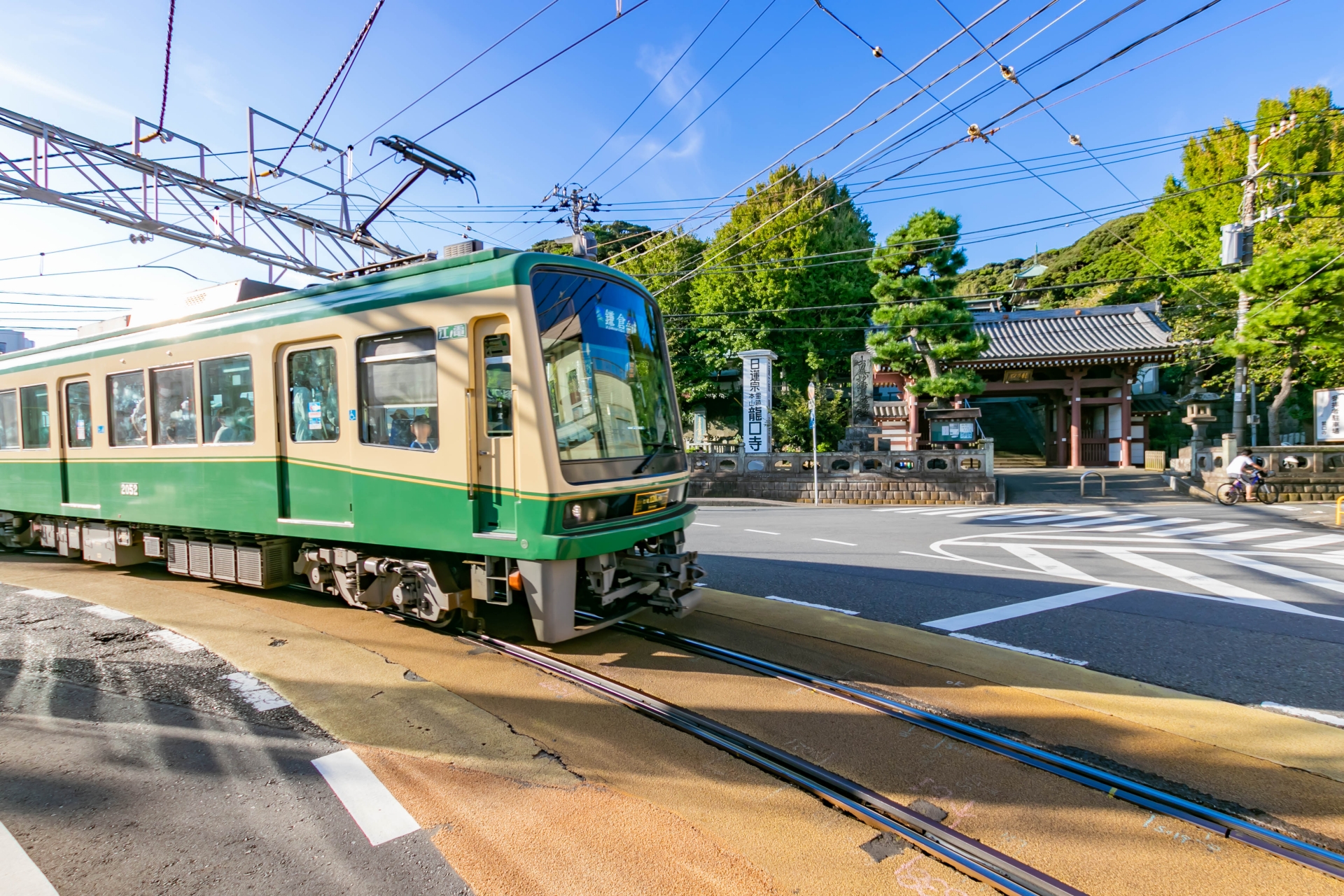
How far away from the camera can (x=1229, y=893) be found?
93.7 inches

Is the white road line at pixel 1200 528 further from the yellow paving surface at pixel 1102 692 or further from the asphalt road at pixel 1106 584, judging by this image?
the yellow paving surface at pixel 1102 692

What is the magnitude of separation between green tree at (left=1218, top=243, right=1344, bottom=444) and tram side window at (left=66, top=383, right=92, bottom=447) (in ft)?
76.7

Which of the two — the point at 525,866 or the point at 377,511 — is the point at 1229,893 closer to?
the point at 525,866

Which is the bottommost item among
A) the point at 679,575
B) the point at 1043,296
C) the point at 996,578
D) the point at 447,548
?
the point at 996,578

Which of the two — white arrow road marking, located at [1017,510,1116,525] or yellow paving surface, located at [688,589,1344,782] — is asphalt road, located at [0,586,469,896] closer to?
yellow paving surface, located at [688,589,1344,782]

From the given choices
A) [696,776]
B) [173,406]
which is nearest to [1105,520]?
[696,776]

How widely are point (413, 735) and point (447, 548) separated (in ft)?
4.33

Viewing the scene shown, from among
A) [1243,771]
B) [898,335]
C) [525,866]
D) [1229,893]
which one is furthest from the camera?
[898,335]

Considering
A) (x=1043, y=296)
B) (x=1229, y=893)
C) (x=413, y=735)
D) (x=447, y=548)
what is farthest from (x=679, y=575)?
(x=1043, y=296)

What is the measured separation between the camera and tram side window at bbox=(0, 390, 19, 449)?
8672mm

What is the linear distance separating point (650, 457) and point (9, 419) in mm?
9884

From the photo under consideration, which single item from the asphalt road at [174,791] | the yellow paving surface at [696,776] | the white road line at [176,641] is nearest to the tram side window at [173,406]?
the white road line at [176,641]

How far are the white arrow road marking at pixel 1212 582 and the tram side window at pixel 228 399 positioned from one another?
9.94 m

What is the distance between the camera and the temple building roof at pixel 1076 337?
2257 cm
